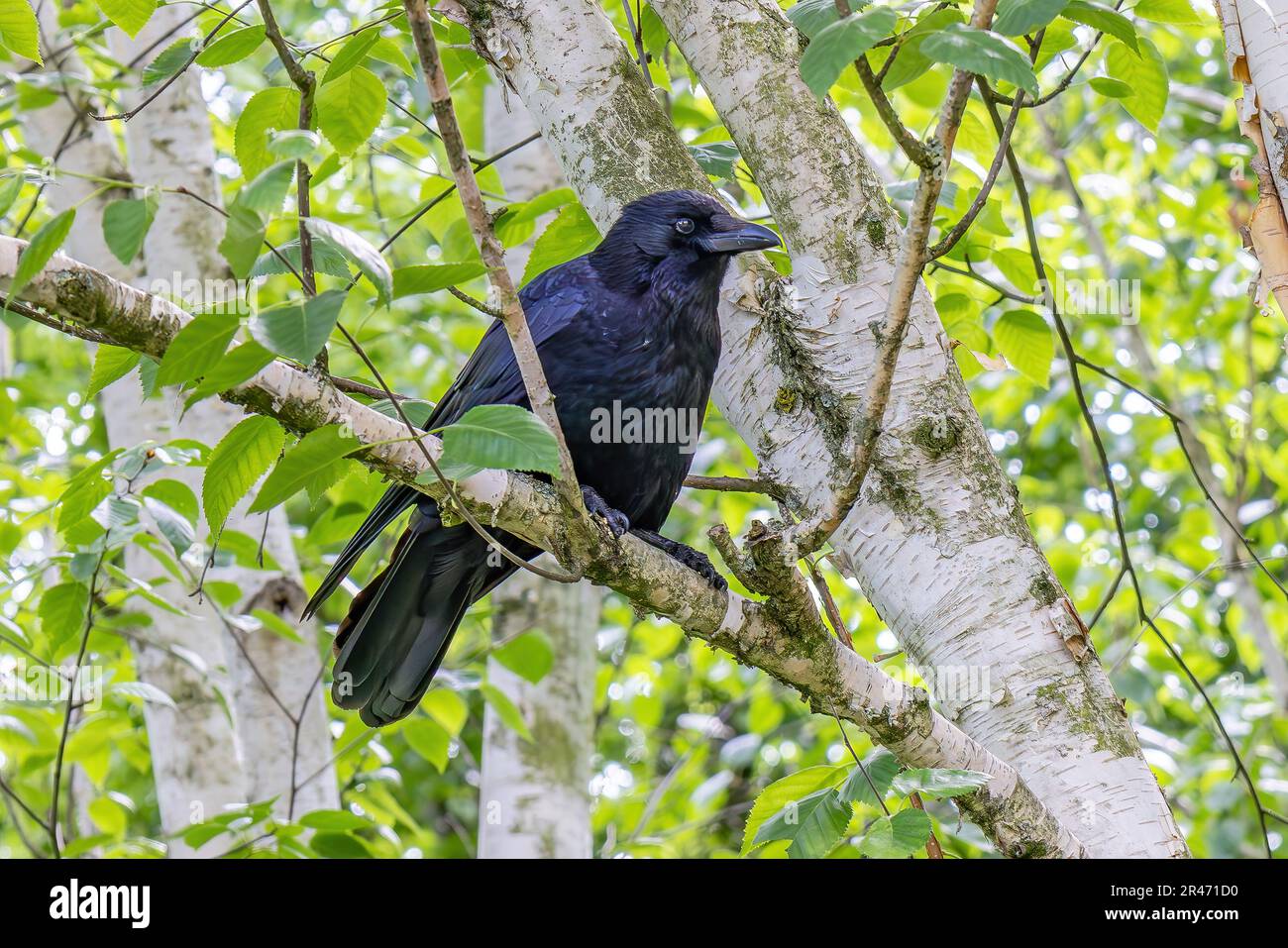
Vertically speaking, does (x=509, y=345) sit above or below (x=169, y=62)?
below

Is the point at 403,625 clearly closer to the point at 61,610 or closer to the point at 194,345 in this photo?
the point at 61,610

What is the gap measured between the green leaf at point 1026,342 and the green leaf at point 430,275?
5.79ft

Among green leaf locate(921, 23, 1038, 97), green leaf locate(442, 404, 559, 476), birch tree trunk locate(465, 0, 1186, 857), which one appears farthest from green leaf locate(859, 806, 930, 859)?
green leaf locate(921, 23, 1038, 97)

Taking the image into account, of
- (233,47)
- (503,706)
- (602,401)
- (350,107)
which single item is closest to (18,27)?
(233,47)

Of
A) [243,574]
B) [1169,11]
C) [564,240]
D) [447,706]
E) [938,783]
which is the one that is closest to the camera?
[938,783]

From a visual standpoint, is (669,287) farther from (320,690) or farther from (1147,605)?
(1147,605)

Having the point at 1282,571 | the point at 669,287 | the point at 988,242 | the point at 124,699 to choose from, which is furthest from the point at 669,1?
the point at 1282,571

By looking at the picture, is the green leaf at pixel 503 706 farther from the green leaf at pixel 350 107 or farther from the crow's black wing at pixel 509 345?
the green leaf at pixel 350 107

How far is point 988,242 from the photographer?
279 centimetres

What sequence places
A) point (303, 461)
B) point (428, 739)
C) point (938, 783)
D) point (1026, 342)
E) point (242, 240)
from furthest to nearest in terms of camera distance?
point (428, 739) → point (1026, 342) → point (938, 783) → point (303, 461) → point (242, 240)

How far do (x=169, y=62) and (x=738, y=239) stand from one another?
1139 mm

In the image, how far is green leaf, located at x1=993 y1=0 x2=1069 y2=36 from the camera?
4.79ft

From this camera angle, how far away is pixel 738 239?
2520 millimetres

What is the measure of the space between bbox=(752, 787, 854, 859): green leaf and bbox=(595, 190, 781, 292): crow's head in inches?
47.2
